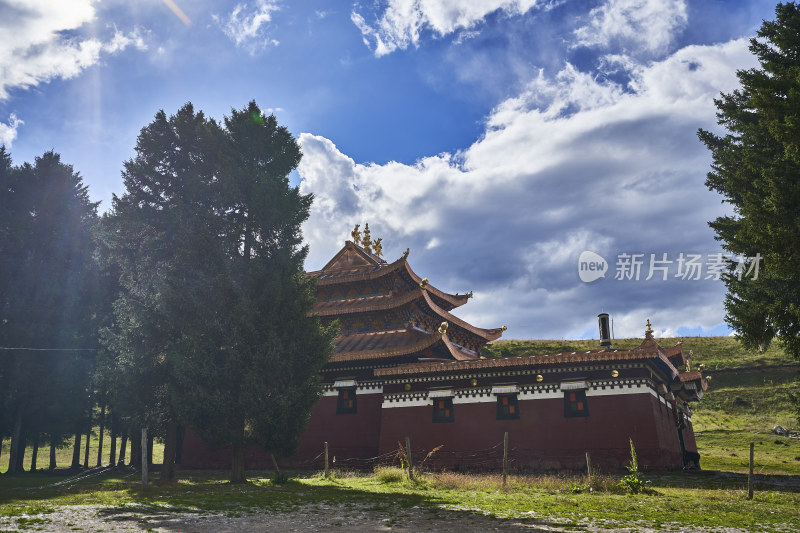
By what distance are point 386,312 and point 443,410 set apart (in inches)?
300

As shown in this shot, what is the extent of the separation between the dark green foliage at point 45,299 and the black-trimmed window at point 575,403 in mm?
24004

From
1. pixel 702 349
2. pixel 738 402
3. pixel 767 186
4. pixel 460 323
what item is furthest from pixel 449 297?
pixel 702 349

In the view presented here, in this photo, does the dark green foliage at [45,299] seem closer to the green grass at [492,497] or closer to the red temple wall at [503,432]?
the green grass at [492,497]

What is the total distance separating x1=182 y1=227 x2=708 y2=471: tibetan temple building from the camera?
22.1m

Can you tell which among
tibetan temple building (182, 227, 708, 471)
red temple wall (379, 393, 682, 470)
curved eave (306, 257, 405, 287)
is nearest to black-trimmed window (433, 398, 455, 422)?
tibetan temple building (182, 227, 708, 471)

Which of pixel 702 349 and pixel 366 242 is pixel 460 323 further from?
pixel 702 349

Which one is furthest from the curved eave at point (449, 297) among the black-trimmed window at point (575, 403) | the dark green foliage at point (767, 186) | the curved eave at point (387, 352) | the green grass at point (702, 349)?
the green grass at point (702, 349)

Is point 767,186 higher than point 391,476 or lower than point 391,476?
higher

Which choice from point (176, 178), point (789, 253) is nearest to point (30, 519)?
point (176, 178)

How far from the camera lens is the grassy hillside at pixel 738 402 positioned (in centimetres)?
3469

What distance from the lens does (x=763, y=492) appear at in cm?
1589

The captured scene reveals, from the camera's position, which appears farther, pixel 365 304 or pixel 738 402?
pixel 738 402

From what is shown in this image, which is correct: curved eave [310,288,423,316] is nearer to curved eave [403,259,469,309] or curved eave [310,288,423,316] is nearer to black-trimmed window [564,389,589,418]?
curved eave [403,259,469,309]

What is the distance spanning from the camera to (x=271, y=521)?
35.8 ft
